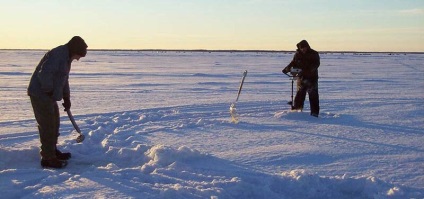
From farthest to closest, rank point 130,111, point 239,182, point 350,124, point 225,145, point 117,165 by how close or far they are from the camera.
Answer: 1. point 130,111
2. point 350,124
3. point 225,145
4. point 117,165
5. point 239,182

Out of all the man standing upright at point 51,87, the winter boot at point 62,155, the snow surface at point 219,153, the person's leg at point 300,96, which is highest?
the man standing upright at point 51,87

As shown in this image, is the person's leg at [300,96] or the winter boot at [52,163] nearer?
the winter boot at [52,163]

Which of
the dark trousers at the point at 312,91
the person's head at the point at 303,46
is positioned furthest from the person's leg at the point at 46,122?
the dark trousers at the point at 312,91

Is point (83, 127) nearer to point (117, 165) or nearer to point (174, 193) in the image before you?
point (117, 165)

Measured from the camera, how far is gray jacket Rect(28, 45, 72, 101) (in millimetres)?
4586

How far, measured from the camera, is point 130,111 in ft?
30.6

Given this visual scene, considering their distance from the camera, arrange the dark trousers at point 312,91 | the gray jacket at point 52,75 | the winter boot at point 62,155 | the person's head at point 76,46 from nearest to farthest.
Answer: the gray jacket at point 52,75 < the person's head at point 76,46 < the winter boot at point 62,155 < the dark trousers at point 312,91

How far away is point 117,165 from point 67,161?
61cm

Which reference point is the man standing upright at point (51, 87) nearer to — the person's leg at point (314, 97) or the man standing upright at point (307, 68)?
the man standing upright at point (307, 68)

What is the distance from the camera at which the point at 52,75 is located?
4602 mm

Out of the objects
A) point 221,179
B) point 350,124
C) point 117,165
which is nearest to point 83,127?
point 117,165

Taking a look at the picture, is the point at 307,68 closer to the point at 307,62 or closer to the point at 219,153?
the point at 307,62

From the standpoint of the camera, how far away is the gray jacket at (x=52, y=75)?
459 cm

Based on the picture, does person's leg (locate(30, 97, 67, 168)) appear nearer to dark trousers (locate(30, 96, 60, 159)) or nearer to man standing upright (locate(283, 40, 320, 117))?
dark trousers (locate(30, 96, 60, 159))
